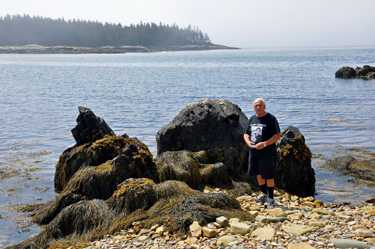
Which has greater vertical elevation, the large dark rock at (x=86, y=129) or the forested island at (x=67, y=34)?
the forested island at (x=67, y=34)

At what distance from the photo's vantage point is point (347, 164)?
35.9ft

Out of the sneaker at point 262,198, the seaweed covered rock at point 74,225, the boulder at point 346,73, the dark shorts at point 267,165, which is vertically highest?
the boulder at point 346,73

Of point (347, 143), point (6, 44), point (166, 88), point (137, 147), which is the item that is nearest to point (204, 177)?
point (137, 147)

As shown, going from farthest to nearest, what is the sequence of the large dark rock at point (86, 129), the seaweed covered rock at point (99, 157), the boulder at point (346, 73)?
the boulder at point (346, 73) → the large dark rock at point (86, 129) → the seaweed covered rock at point (99, 157)

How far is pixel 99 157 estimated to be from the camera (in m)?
9.78

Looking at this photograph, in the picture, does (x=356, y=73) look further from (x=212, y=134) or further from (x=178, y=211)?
(x=178, y=211)

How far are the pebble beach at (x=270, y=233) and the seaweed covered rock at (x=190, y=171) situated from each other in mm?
2457

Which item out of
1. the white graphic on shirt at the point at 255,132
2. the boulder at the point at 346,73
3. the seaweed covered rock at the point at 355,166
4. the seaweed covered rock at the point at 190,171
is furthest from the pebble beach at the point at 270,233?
the boulder at the point at 346,73

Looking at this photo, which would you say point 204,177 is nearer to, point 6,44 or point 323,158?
point 323,158

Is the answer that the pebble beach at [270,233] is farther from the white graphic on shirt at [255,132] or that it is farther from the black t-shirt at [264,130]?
the white graphic on shirt at [255,132]

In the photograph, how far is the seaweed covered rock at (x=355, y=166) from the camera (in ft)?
33.4

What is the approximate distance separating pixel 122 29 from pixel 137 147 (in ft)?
627

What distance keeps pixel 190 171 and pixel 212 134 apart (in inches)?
73.2

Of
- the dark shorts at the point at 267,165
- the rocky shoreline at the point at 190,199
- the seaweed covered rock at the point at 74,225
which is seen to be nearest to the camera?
the rocky shoreline at the point at 190,199
